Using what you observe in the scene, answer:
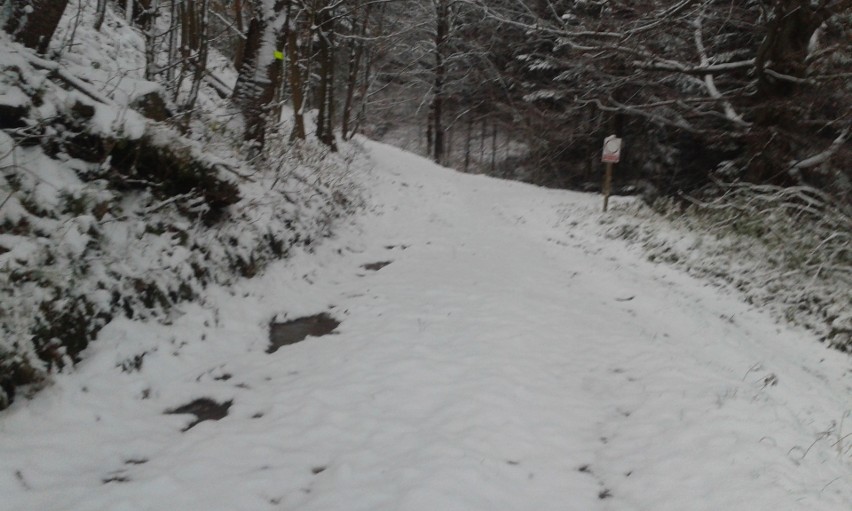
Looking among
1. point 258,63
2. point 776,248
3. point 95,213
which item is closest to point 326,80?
point 258,63

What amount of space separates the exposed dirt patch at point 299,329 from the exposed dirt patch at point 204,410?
3.80 feet

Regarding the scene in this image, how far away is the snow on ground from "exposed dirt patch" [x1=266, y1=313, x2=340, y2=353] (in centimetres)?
14

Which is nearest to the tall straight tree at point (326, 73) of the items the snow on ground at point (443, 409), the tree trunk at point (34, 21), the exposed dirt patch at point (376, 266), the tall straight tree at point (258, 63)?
the tall straight tree at point (258, 63)

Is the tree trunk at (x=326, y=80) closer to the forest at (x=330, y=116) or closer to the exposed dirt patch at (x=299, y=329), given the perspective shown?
the forest at (x=330, y=116)

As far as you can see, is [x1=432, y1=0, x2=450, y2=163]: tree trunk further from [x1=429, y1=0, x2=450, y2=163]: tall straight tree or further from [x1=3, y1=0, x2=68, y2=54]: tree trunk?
[x1=3, y1=0, x2=68, y2=54]: tree trunk

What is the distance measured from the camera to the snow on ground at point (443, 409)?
10.4ft

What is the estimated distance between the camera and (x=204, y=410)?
4234mm

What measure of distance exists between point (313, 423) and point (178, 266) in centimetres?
264

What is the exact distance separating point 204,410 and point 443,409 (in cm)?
201

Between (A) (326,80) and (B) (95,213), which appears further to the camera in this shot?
(A) (326,80)

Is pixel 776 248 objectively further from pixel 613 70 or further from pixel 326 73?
pixel 326 73

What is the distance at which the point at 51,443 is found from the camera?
331cm

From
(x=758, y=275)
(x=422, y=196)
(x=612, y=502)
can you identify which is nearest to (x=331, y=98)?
(x=422, y=196)

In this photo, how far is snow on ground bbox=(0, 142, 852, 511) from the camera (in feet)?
10.4
